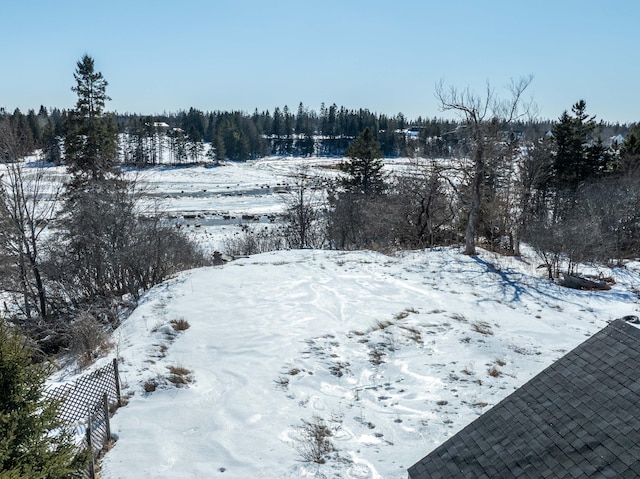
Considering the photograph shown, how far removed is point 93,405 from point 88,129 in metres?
21.9

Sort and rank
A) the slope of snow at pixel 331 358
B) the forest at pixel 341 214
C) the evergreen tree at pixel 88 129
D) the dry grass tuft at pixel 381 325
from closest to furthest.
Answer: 1. the slope of snow at pixel 331 358
2. the dry grass tuft at pixel 381 325
3. the forest at pixel 341 214
4. the evergreen tree at pixel 88 129

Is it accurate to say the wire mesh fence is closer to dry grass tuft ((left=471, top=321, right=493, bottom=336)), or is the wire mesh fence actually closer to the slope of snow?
the slope of snow

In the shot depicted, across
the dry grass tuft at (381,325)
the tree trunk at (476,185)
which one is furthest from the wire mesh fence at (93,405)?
the tree trunk at (476,185)

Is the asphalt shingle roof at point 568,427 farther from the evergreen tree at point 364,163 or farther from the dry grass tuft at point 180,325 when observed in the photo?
the evergreen tree at point 364,163

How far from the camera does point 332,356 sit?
10164 mm

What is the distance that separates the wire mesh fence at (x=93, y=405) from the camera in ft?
21.4

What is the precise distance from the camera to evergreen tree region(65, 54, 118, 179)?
79.7ft

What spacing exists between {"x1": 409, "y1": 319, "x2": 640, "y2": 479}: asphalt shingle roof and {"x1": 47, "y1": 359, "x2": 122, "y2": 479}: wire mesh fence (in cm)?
485

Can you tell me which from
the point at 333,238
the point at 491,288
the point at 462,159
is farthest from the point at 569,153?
the point at 491,288

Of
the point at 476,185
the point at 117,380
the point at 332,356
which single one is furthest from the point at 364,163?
the point at 117,380

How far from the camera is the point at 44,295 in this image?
17.0m

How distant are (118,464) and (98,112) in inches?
946

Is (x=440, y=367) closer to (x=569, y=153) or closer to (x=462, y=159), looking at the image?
(x=462, y=159)

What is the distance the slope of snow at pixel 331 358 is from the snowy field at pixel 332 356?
0.11 feet
